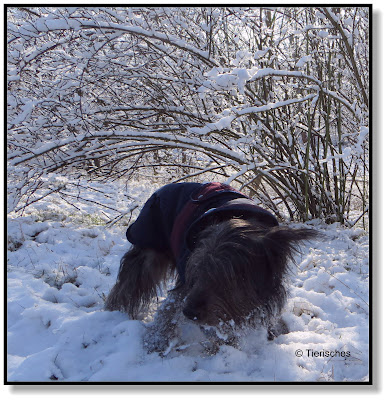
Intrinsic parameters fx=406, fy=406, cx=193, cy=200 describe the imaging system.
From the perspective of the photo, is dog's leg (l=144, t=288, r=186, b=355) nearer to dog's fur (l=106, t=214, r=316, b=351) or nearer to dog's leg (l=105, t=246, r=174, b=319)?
dog's fur (l=106, t=214, r=316, b=351)

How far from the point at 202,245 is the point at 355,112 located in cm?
237

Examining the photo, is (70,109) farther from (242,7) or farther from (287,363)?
(287,363)

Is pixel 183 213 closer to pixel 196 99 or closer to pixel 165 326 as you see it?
pixel 165 326

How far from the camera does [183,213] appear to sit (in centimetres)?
278

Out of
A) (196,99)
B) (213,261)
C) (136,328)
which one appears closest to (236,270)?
(213,261)

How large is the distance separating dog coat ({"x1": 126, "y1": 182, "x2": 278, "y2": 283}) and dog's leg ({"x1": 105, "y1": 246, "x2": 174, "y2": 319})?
0.11 meters

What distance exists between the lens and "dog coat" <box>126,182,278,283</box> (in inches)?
99.6

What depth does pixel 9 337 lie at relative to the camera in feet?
7.84

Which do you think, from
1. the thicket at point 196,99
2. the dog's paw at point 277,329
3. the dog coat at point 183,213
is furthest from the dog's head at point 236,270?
the thicket at point 196,99

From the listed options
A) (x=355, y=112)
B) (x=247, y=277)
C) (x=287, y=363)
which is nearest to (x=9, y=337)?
(x=247, y=277)

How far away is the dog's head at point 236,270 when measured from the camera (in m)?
2.22

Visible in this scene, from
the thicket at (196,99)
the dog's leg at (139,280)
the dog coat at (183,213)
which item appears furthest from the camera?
the thicket at (196,99)

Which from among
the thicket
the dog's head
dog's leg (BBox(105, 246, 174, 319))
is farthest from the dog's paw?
the thicket

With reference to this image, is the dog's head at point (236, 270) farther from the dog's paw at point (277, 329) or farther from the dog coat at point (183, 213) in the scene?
the dog's paw at point (277, 329)
